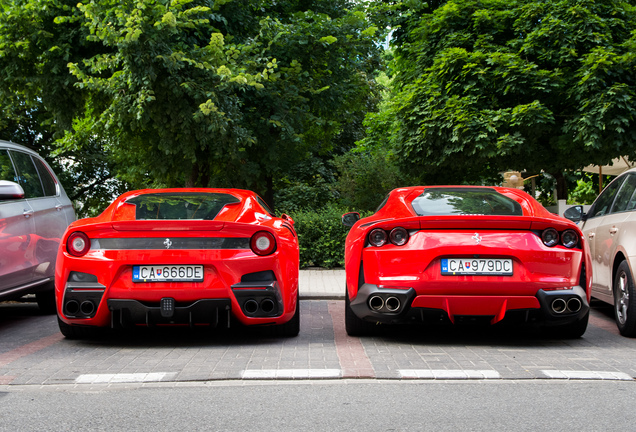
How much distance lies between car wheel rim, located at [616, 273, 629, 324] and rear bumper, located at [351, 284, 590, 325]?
43.3 inches

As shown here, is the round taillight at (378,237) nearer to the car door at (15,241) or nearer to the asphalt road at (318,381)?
the asphalt road at (318,381)

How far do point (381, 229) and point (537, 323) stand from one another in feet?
4.84

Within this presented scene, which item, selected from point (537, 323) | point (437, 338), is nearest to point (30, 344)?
point (437, 338)

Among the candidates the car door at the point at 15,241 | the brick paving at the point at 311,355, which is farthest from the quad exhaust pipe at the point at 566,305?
the car door at the point at 15,241

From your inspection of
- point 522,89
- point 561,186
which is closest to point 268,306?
point 522,89

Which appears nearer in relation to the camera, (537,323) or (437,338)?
→ (537,323)

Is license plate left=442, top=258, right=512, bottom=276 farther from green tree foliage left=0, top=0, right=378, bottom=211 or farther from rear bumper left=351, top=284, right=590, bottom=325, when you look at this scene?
green tree foliage left=0, top=0, right=378, bottom=211

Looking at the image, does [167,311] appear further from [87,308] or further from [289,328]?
[289,328]

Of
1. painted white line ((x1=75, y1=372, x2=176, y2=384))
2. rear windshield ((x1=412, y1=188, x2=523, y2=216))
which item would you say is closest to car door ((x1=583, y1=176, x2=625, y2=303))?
rear windshield ((x1=412, y1=188, x2=523, y2=216))

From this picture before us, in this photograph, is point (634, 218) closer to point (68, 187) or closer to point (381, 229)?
point (381, 229)

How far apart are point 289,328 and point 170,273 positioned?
4.21 ft

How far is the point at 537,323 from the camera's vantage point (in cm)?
566

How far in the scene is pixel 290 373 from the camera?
15.5 feet

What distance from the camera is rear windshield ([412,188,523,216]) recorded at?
5.99 m
